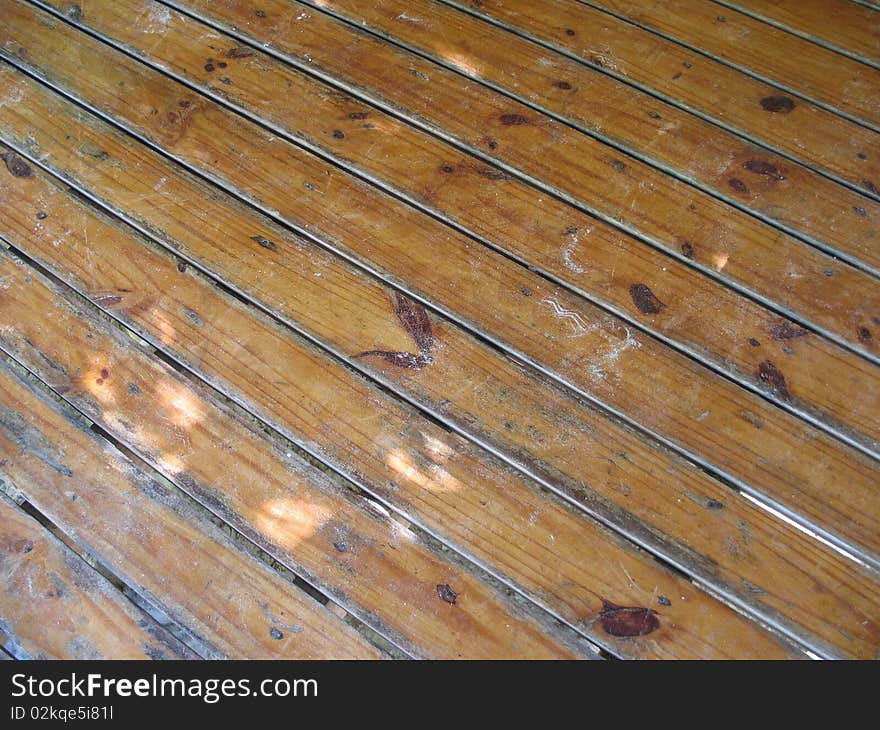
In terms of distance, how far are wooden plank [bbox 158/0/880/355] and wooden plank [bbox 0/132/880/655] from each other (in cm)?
37

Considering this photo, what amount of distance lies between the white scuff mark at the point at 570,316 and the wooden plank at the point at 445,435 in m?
0.13

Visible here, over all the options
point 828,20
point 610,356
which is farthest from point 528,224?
point 828,20

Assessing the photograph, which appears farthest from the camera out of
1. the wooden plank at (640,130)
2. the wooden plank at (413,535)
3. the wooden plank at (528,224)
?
the wooden plank at (640,130)

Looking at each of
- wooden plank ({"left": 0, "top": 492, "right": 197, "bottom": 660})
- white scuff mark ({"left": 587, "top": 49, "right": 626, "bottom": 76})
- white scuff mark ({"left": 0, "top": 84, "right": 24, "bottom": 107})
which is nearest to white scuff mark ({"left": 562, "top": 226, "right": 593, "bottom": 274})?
white scuff mark ({"left": 587, "top": 49, "right": 626, "bottom": 76})

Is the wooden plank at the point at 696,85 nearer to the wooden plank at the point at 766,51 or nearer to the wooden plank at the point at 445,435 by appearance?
the wooden plank at the point at 766,51

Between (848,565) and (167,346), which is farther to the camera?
(167,346)

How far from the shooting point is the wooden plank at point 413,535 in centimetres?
138

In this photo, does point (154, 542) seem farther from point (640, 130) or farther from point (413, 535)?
point (640, 130)

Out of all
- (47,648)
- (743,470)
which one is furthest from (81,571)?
(743,470)

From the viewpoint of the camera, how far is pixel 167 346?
1.58 meters

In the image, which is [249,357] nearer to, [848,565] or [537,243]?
[537,243]

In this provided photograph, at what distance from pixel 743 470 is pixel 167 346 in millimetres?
1074

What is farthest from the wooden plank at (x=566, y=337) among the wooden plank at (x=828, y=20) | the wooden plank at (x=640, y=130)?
the wooden plank at (x=828, y=20)

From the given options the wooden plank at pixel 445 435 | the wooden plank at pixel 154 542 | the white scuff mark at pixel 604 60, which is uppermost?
the white scuff mark at pixel 604 60
